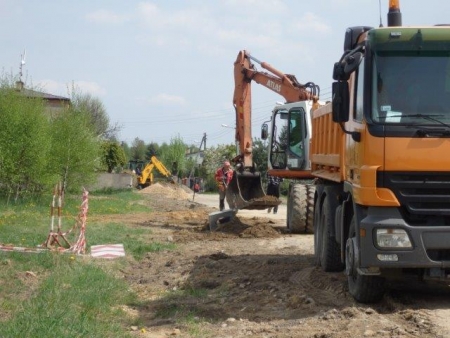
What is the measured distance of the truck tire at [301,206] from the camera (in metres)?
19.0

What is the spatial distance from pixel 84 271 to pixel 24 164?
18.7 metres

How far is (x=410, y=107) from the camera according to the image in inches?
346

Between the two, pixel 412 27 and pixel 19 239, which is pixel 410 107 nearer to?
pixel 412 27

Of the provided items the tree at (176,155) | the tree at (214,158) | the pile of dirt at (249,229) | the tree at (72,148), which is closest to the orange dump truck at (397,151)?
the pile of dirt at (249,229)

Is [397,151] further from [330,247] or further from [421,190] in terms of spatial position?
[330,247]

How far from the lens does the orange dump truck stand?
8.59 meters

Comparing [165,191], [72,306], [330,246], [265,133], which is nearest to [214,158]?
[165,191]

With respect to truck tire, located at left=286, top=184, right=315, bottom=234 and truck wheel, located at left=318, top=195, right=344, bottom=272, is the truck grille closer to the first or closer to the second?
truck wheel, located at left=318, top=195, right=344, bottom=272

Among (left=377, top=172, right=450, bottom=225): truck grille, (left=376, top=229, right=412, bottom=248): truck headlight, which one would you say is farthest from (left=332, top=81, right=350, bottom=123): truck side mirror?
(left=376, top=229, right=412, bottom=248): truck headlight

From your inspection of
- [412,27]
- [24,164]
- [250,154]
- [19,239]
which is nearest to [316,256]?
[412,27]

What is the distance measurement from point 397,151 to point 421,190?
530 millimetres

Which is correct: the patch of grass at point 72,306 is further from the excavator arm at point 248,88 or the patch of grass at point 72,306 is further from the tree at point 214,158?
the tree at point 214,158

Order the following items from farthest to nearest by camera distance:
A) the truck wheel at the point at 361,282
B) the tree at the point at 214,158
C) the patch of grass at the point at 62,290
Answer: the tree at the point at 214,158 < the truck wheel at the point at 361,282 < the patch of grass at the point at 62,290

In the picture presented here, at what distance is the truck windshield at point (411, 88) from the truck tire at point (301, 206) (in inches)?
396
